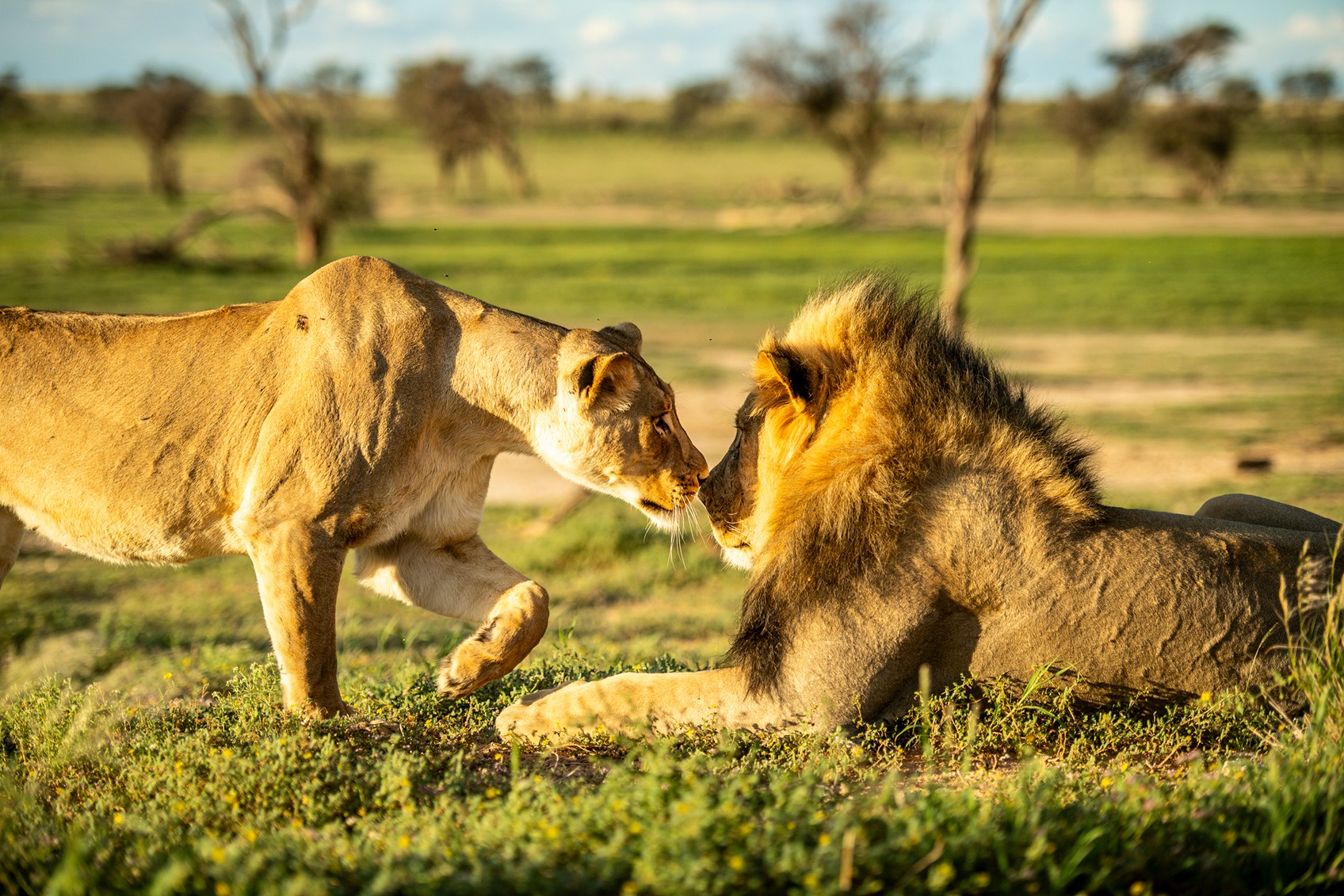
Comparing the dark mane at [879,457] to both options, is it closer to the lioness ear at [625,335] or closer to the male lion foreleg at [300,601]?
the lioness ear at [625,335]

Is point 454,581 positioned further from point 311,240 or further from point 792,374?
point 311,240

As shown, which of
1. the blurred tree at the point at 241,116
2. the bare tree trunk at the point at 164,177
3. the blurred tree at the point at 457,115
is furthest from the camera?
the blurred tree at the point at 241,116

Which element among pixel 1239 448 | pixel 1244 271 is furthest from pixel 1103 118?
pixel 1239 448

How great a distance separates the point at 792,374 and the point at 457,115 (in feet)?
171

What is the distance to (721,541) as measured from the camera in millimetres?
4109

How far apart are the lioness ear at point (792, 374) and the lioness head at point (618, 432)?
360mm

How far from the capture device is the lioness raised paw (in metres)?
3.64

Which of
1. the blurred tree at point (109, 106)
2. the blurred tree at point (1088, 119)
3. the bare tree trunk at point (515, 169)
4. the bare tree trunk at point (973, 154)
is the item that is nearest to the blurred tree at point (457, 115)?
the bare tree trunk at point (515, 169)

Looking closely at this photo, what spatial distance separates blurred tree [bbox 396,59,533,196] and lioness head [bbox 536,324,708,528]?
155ft

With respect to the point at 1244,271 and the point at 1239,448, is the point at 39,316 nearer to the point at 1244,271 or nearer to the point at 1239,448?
the point at 1239,448

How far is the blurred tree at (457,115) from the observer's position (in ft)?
172

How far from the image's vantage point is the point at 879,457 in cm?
359

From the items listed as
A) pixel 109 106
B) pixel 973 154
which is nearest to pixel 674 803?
pixel 973 154

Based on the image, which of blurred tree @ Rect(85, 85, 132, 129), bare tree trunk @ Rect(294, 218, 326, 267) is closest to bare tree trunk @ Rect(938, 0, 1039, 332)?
bare tree trunk @ Rect(294, 218, 326, 267)
